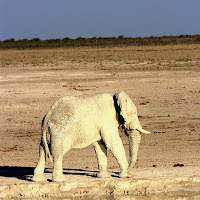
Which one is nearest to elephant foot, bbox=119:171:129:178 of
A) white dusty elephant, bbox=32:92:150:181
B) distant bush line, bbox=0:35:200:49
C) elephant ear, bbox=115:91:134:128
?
white dusty elephant, bbox=32:92:150:181

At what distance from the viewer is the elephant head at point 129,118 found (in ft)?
34.9

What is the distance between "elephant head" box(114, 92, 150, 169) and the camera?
10.6 metres

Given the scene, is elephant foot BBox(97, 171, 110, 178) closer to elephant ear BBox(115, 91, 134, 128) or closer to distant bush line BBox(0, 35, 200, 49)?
elephant ear BBox(115, 91, 134, 128)

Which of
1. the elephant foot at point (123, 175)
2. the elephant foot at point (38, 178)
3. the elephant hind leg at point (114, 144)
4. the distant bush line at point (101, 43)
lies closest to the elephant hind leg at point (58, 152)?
the elephant foot at point (38, 178)

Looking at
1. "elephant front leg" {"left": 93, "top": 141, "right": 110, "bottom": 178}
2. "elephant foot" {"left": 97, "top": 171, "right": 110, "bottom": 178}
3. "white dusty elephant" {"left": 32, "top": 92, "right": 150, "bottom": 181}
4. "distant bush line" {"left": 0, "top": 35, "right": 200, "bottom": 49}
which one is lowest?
"elephant foot" {"left": 97, "top": 171, "right": 110, "bottom": 178}

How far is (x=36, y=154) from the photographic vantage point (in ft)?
44.9

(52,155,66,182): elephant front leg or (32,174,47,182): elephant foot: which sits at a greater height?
(52,155,66,182): elephant front leg

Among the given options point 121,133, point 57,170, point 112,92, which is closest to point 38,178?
point 57,170

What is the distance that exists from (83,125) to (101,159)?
31.2 inches

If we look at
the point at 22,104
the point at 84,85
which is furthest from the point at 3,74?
the point at 22,104

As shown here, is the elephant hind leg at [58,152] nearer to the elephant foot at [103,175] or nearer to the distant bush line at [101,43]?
the elephant foot at [103,175]

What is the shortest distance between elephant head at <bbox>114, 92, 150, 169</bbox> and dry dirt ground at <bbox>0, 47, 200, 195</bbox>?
0.47 meters

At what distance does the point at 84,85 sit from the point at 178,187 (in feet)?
45.4

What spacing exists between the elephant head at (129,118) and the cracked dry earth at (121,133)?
1.59 ft
